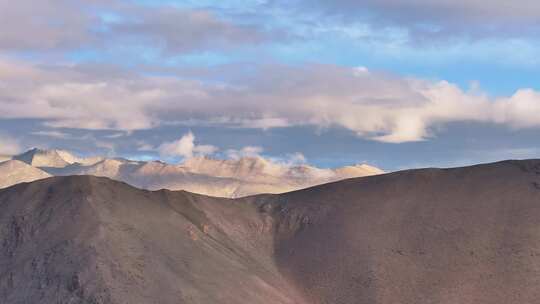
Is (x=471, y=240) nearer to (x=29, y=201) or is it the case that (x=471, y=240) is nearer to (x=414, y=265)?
(x=414, y=265)

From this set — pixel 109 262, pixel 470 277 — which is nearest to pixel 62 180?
pixel 109 262

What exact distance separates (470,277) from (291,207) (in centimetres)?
3839

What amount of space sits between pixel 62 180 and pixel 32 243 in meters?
16.7

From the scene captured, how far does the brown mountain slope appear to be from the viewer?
321ft

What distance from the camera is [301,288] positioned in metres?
115

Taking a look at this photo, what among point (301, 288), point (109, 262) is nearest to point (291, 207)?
point (301, 288)

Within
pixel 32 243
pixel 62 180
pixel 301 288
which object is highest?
pixel 62 180

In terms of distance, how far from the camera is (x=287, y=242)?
425 feet

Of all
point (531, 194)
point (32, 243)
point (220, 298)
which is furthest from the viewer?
point (531, 194)

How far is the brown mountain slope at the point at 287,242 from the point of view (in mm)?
97812

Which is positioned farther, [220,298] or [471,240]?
[471,240]

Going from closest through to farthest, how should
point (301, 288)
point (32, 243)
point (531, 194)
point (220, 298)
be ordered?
point (220, 298)
point (32, 243)
point (301, 288)
point (531, 194)

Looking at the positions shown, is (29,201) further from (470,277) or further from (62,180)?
(470,277)

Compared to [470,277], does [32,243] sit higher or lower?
higher
